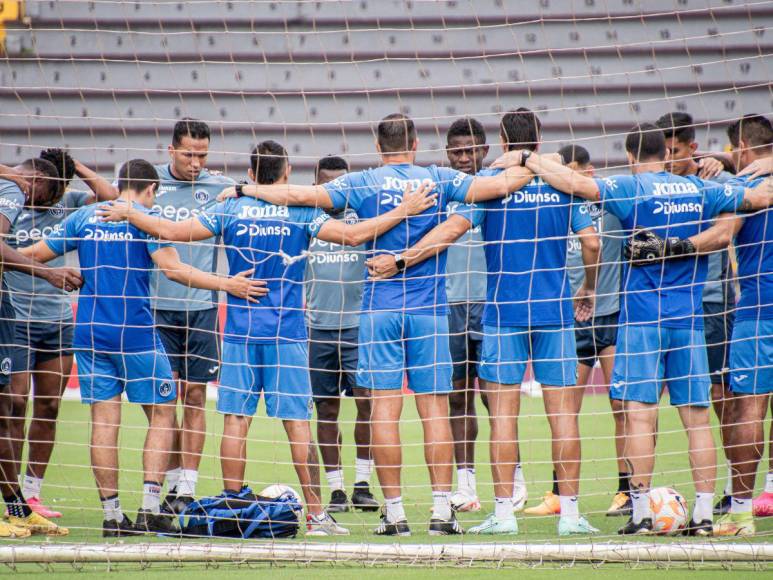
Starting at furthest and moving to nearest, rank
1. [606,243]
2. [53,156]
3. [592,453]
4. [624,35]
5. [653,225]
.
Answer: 1. [624,35]
2. [592,453]
3. [606,243]
4. [53,156]
5. [653,225]

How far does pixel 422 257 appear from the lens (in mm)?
5758

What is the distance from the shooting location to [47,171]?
6.20 m

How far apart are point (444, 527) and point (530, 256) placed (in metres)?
1.66

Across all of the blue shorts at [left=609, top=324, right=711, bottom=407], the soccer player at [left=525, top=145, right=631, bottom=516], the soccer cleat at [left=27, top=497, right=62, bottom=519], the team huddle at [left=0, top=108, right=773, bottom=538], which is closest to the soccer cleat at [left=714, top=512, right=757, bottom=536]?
the team huddle at [left=0, top=108, right=773, bottom=538]

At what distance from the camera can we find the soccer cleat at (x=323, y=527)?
571 cm

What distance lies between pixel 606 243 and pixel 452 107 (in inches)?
367

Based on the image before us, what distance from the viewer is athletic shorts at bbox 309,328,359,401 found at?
23.4 feet

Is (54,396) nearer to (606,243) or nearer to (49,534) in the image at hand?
(49,534)

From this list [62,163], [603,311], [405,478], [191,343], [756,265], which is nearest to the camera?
Result: [756,265]

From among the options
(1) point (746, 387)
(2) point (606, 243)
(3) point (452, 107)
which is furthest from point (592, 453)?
(3) point (452, 107)

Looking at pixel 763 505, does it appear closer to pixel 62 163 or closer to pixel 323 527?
pixel 323 527

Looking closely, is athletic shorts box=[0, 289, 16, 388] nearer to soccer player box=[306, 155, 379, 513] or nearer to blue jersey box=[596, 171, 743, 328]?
soccer player box=[306, 155, 379, 513]

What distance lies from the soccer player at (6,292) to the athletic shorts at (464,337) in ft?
9.01

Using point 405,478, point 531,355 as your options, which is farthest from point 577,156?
point 405,478
